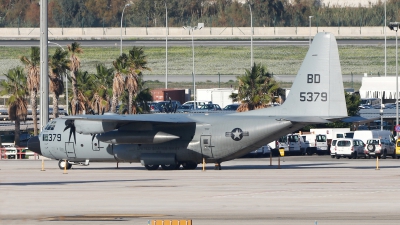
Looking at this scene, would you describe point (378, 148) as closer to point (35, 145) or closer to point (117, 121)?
point (117, 121)

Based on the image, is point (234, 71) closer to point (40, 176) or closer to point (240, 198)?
point (40, 176)

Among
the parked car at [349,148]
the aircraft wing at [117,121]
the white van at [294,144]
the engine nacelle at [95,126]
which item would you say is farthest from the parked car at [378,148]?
the engine nacelle at [95,126]

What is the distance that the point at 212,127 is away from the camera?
37531mm

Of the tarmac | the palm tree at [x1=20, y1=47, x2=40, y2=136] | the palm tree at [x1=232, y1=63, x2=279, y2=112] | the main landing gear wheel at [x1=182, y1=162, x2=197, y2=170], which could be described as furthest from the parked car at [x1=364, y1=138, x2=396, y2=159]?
the palm tree at [x1=20, y1=47, x2=40, y2=136]

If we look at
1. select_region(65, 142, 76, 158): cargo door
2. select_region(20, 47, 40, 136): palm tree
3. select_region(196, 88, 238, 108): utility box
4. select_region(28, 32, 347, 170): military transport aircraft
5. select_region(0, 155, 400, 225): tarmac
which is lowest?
select_region(0, 155, 400, 225): tarmac

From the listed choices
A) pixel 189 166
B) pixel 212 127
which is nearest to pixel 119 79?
pixel 189 166

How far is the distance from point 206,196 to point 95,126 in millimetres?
13045

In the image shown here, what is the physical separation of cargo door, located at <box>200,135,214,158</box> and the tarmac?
2.85ft

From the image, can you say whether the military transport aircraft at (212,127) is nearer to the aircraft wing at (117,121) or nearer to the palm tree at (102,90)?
the aircraft wing at (117,121)

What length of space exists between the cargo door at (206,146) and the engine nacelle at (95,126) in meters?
4.35

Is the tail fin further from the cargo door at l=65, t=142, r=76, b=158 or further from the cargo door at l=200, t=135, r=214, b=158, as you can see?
the cargo door at l=65, t=142, r=76, b=158

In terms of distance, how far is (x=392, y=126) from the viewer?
229 feet

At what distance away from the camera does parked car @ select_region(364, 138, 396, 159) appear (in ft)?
170

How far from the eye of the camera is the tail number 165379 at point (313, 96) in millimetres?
36750
